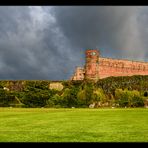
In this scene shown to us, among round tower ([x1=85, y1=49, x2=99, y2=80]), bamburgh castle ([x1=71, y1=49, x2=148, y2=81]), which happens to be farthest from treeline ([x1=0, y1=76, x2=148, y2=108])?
bamburgh castle ([x1=71, y1=49, x2=148, y2=81])

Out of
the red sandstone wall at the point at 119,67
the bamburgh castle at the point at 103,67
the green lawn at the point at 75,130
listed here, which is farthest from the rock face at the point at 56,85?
the green lawn at the point at 75,130

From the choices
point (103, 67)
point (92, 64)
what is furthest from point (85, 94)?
Result: point (103, 67)

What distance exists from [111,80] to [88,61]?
2138cm

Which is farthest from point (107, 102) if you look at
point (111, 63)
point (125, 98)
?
point (111, 63)

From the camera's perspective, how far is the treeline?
4103cm

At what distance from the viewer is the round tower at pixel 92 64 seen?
65625mm

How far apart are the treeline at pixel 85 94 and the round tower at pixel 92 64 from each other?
49.1 feet

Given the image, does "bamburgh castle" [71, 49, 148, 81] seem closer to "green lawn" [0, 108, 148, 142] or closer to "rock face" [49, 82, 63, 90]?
"rock face" [49, 82, 63, 90]

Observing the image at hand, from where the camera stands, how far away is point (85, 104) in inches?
1628

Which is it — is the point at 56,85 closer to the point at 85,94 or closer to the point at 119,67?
the point at 85,94

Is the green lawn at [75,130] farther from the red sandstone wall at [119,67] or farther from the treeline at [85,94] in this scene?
the red sandstone wall at [119,67]

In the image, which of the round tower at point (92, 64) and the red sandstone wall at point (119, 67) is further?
the red sandstone wall at point (119, 67)
